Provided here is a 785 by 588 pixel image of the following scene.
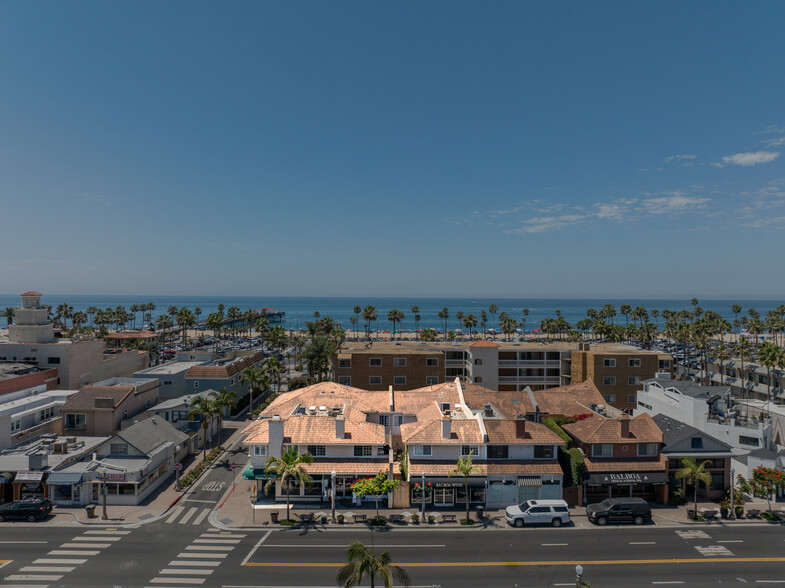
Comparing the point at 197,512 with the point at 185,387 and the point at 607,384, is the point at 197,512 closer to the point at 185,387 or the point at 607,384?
the point at 185,387

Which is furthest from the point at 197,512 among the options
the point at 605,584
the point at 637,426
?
the point at 637,426

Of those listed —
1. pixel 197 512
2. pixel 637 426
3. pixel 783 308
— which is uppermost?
pixel 783 308

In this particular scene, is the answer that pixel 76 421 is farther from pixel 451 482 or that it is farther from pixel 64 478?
pixel 451 482

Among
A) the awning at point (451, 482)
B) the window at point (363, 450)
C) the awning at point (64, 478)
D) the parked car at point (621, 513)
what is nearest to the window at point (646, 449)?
the parked car at point (621, 513)

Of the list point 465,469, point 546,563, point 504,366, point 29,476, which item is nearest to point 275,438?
point 465,469

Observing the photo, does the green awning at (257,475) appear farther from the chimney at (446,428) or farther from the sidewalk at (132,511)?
the chimney at (446,428)

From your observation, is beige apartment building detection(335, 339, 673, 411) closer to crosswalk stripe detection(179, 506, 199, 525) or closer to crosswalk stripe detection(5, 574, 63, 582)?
crosswalk stripe detection(179, 506, 199, 525)

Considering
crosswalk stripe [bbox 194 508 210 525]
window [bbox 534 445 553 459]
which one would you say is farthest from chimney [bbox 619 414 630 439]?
crosswalk stripe [bbox 194 508 210 525]
